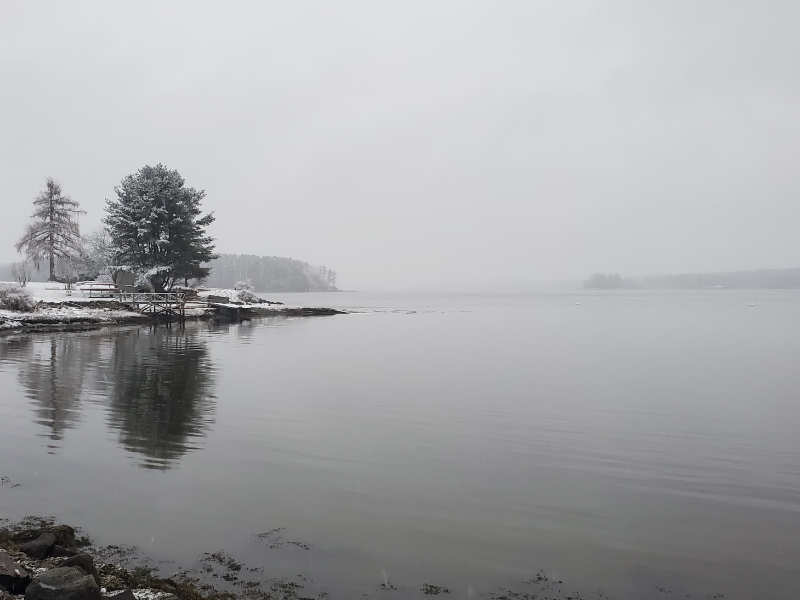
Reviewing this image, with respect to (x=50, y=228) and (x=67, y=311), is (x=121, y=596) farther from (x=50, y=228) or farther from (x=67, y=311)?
(x=50, y=228)

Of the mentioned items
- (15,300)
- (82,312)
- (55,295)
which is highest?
(55,295)

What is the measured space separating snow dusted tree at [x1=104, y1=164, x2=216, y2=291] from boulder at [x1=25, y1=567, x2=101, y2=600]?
50.2 meters

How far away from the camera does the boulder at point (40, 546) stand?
641cm

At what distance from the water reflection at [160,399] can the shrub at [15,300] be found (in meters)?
13.8

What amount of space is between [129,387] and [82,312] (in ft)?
94.0

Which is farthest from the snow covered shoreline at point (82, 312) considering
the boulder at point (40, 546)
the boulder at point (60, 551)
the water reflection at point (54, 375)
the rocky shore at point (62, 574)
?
the boulder at point (60, 551)

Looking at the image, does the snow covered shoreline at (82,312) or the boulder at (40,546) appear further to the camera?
the snow covered shoreline at (82,312)

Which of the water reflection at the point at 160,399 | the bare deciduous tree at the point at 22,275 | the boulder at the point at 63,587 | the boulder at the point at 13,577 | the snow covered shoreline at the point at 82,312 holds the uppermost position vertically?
the bare deciduous tree at the point at 22,275

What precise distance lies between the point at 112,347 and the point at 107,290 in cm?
2491

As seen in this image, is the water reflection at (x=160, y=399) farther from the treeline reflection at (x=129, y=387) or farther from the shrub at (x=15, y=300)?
the shrub at (x=15, y=300)

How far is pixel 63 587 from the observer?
500 centimetres

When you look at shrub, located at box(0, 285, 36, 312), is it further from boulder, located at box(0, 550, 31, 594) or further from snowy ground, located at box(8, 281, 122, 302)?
boulder, located at box(0, 550, 31, 594)

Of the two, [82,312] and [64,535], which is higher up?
[82,312]

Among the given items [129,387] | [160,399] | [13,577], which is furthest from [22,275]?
[13,577]
